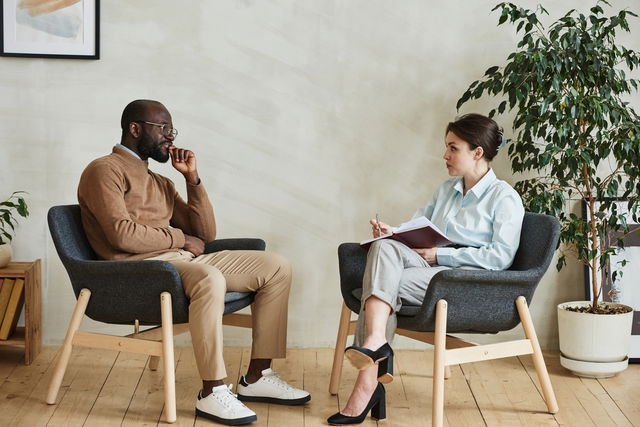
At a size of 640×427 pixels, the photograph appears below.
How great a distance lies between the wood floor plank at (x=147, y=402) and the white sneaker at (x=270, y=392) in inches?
12.6

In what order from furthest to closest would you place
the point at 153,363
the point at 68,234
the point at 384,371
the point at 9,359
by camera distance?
the point at 9,359 < the point at 153,363 < the point at 68,234 < the point at 384,371

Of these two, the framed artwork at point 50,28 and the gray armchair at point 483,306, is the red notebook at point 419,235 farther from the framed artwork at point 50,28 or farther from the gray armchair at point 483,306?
the framed artwork at point 50,28

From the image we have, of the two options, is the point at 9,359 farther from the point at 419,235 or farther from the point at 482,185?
the point at 482,185

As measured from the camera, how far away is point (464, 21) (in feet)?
13.0

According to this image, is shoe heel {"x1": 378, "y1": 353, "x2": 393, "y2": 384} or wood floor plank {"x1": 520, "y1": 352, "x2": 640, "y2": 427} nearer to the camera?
shoe heel {"x1": 378, "y1": 353, "x2": 393, "y2": 384}

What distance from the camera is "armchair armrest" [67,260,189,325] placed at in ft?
9.66

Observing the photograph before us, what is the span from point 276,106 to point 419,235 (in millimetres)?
1216

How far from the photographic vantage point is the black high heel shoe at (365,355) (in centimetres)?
279

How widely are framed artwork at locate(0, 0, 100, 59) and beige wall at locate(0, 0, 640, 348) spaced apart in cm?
5

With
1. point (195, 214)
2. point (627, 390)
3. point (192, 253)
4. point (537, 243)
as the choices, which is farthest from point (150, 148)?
point (627, 390)

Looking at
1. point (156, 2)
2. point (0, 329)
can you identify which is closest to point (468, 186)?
point (156, 2)

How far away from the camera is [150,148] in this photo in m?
3.27

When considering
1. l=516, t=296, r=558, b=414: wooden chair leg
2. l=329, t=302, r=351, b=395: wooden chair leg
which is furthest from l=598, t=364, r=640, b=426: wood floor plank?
l=329, t=302, r=351, b=395: wooden chair leg

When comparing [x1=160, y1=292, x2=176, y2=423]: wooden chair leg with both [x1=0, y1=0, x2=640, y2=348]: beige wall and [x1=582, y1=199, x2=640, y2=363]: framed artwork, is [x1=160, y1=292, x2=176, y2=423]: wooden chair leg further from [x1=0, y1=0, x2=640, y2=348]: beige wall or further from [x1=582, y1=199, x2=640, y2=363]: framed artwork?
[x1=582, y1=199, x2=640, y2=363]: framed artwork
